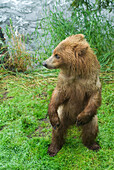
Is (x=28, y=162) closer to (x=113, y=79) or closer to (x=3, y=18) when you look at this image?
(x=113, y=79)

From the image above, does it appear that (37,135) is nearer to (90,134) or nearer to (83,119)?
(90,134)

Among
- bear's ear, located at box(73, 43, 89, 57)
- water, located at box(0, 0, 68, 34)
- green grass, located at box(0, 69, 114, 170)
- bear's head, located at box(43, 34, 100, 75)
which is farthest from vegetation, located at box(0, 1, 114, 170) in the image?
water, located at box(0, 0, 68, 34)

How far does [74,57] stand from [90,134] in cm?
111

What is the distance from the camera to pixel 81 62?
2182mm

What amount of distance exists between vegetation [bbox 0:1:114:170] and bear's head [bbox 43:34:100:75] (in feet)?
4.12

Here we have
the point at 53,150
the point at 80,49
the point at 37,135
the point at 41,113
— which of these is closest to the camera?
the point at 80,49

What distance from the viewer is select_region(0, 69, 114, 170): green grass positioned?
2.60 metres

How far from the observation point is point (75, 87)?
2346 mm

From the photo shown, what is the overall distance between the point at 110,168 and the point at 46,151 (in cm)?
91

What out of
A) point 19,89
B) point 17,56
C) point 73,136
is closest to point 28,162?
point 73,136

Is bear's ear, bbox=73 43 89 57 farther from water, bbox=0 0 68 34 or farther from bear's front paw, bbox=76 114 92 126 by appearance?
water, bbox=0 0 68 34

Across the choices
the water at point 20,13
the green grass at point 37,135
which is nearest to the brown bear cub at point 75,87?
the green grass at point 37,135

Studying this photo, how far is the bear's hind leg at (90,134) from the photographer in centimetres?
255

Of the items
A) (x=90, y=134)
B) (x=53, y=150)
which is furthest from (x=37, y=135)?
(x=90, y=134)
